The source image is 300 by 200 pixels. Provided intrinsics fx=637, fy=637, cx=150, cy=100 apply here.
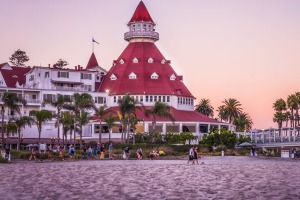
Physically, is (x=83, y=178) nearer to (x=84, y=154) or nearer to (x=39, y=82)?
(x=84, y=154)

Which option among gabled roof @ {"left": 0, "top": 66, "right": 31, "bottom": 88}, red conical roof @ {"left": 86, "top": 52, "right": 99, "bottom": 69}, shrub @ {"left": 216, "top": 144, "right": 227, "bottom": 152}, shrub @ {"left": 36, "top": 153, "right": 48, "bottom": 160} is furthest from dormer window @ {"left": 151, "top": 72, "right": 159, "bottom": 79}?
shrub @ {"left": 36, "top": 153, "right": 48, "bottom": 160}

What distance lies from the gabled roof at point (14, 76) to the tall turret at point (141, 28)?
2244 cm

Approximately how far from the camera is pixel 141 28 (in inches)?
5187

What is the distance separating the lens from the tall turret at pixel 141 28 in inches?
5138

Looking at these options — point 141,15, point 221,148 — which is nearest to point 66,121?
point 221,148

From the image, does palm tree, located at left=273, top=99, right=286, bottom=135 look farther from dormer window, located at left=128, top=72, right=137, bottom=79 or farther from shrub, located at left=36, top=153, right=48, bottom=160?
shrub, located at left=36, top=153, right=48, bottom=160

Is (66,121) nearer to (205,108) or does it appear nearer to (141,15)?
(141,15)

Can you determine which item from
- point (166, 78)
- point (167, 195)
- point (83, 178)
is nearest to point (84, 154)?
point (83, 178)

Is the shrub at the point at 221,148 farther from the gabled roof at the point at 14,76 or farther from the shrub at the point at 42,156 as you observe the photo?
the gabled roof at the point at 14,76

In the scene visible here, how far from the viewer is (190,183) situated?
31.2 meters

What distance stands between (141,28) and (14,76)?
27935mm

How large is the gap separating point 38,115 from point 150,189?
66.8 meters

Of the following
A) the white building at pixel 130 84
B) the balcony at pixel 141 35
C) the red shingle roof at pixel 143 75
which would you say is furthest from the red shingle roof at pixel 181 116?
the balcony at pixel 141 35

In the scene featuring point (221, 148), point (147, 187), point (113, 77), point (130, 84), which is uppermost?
point (113, 77)
